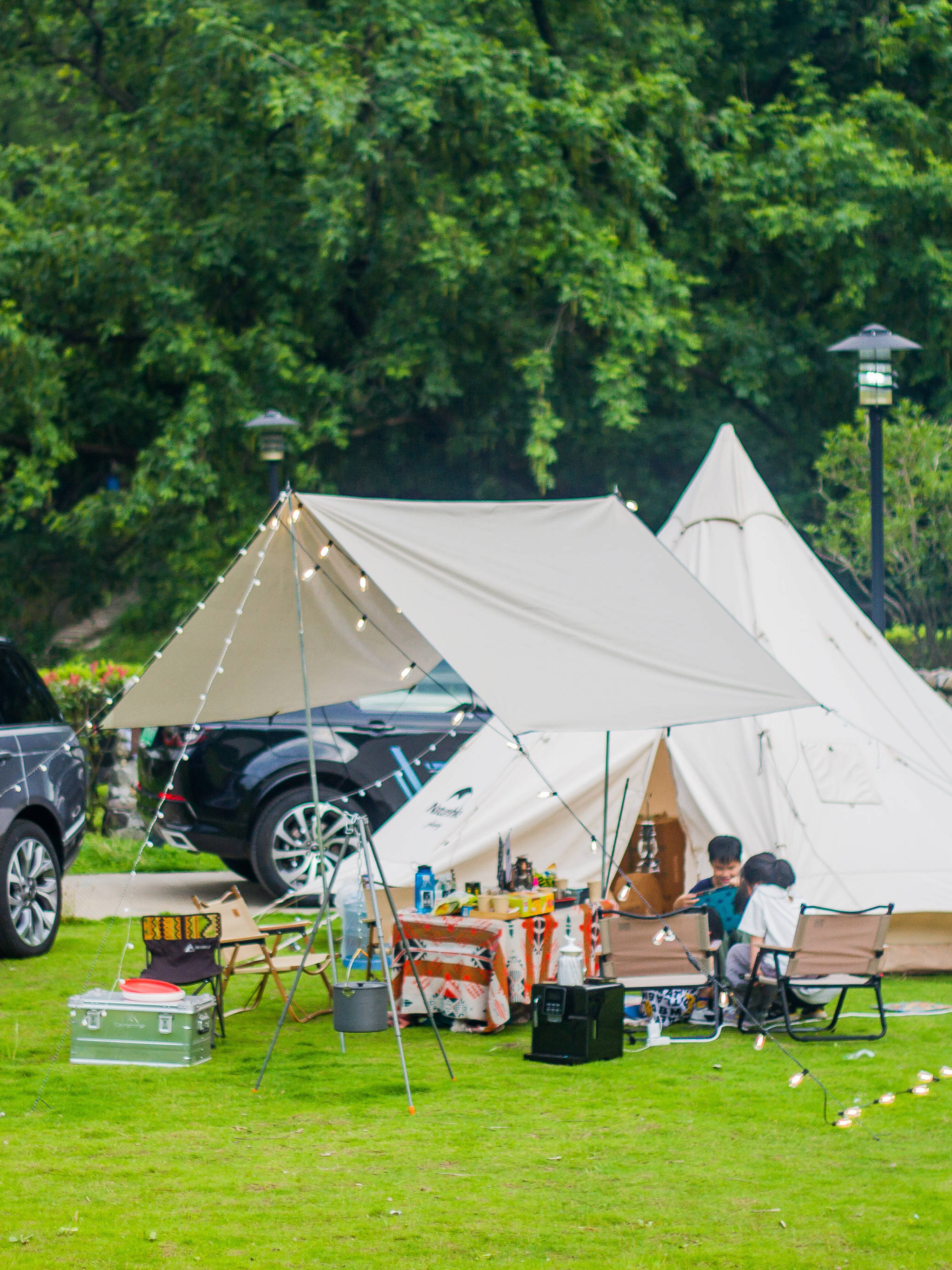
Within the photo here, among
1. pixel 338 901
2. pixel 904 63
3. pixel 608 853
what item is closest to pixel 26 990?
pixel 338 901

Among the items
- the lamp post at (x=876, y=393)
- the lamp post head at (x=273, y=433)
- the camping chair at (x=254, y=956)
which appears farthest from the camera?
the lamp post head at (x=273, y=433)

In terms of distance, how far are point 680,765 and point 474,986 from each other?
217 centimetres

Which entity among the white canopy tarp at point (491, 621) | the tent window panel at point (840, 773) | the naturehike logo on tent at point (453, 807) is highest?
the white canopy tarp at point (491, 621)

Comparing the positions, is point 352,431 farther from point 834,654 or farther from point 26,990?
point 26,990

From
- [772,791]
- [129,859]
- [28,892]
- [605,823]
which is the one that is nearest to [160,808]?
[605,823]

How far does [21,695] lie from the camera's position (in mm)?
9219

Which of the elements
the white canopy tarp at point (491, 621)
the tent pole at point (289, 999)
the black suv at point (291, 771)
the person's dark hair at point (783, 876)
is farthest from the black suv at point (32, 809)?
the person's dark hair at point (783, 876)

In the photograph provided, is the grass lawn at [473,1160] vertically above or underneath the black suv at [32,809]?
underneath

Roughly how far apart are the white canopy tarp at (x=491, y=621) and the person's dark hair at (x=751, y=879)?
3.29 ft

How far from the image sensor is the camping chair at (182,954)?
7.34 m

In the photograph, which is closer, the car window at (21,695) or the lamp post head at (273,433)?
the car window at (21,695)

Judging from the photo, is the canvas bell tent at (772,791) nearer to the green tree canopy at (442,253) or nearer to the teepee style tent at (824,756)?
the teepee style tent at (824,756)

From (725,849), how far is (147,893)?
5.05 metres

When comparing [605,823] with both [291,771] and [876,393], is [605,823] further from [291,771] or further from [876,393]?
[876,393]
